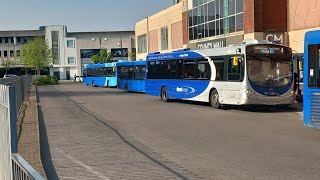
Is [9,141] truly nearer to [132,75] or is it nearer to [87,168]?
[87,168]

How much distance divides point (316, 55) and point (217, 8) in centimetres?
2805

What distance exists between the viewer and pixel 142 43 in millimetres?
69125

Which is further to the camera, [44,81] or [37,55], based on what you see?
[37,55]

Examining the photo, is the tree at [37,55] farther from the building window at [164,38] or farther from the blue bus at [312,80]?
the blue bus at [312,80]

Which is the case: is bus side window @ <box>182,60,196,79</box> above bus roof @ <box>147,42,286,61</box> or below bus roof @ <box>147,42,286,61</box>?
below

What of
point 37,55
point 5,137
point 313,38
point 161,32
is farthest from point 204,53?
point 37,55

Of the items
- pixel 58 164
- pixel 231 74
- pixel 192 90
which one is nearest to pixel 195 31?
pixel 192 90

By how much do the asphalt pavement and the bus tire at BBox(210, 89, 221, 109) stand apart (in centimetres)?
377

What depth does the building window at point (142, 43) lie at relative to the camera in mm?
67312

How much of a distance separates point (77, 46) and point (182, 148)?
345 ft

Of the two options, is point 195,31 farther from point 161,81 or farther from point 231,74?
point 231,74

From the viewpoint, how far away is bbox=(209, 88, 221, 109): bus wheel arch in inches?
832

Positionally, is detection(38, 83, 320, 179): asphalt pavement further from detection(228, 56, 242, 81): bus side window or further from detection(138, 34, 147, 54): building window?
detection(138, 34, 147, 54): building window

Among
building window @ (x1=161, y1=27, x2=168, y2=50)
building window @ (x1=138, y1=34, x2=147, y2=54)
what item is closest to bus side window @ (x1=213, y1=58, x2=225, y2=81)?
building window @ (x1=161, y1=27, x2=168, y2=50)
